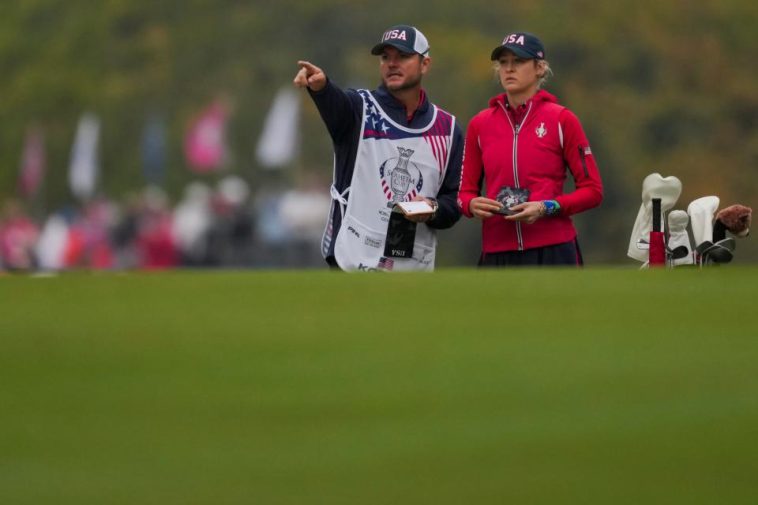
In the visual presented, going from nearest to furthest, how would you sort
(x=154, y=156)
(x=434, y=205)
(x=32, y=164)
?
1. (x=434, y=205)
2. (x=154, y=156)
3. (x=32, y=164)

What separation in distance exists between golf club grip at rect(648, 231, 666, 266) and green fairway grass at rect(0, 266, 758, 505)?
6.73 feet

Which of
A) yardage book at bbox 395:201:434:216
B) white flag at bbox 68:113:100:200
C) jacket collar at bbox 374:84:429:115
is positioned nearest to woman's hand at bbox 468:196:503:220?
yardage book at bbox 395:201:434:216

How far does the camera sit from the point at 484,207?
293 inches

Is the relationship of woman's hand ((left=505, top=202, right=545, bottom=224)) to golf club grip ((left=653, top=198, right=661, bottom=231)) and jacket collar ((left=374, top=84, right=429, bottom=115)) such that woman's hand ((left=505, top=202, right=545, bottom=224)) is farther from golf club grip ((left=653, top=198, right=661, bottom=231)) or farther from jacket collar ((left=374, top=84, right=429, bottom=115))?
jacket collar ((left=374, top=84, right=429, bottom=115))

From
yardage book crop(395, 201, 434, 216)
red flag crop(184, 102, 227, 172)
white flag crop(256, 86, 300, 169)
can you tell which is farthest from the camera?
red flag crop(184, 102, 227, 172)

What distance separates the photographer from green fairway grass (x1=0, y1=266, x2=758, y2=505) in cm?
348

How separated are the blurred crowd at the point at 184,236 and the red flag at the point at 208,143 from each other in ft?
24.6

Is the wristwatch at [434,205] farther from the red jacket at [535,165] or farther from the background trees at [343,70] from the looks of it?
the background trees at [343,70]

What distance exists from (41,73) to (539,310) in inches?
2385

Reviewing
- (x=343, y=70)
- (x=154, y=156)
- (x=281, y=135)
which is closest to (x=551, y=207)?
(x=281, y=135)

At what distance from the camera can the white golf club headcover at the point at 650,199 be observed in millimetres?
7406

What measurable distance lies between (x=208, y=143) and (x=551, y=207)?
44.5 meters

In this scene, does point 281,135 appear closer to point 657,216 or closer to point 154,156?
point 154,156

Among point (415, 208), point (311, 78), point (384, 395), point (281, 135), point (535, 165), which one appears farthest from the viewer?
point (281, 135)
